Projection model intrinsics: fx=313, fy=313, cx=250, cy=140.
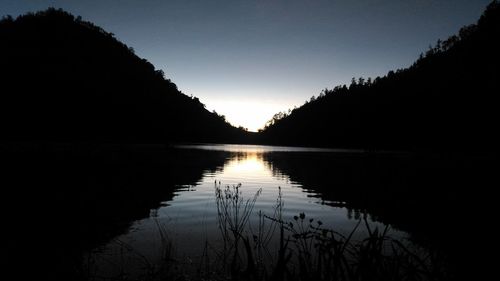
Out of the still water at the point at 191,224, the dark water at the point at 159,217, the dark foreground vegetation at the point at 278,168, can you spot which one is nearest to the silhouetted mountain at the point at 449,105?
the dark foreground vegetation at the point at 278,168

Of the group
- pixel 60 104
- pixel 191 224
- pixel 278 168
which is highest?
pixel 60 104

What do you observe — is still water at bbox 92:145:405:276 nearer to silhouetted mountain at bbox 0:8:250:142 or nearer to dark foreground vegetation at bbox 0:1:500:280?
dark foreground vegetation at bbox 0:1:500:280

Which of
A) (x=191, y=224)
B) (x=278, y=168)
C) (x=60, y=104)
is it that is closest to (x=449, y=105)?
(x=278, y=168)

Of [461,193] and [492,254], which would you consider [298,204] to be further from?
[461,193]

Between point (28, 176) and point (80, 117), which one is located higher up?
point (80, 117)

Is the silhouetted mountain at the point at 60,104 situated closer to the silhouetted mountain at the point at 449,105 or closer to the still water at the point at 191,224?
the still water at the point at 191,224

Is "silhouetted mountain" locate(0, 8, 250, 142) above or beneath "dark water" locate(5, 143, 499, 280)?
above

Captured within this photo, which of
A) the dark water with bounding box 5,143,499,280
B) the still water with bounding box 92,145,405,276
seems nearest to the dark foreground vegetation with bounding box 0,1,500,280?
the dark water with bounding box 5,143,499,280

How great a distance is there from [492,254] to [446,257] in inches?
83.3

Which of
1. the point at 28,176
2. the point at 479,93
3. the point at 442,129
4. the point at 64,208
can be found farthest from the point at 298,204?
the point at 479,93

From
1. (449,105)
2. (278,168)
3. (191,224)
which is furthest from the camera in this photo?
(449,105)

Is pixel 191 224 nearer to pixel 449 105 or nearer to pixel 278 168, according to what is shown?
pixel 278 168

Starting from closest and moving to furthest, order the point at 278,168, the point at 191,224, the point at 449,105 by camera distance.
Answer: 1. the point at 191,224
2. the point at 278,168
3. the point at 449,105

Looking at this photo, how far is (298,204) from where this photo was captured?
59.4 feet
